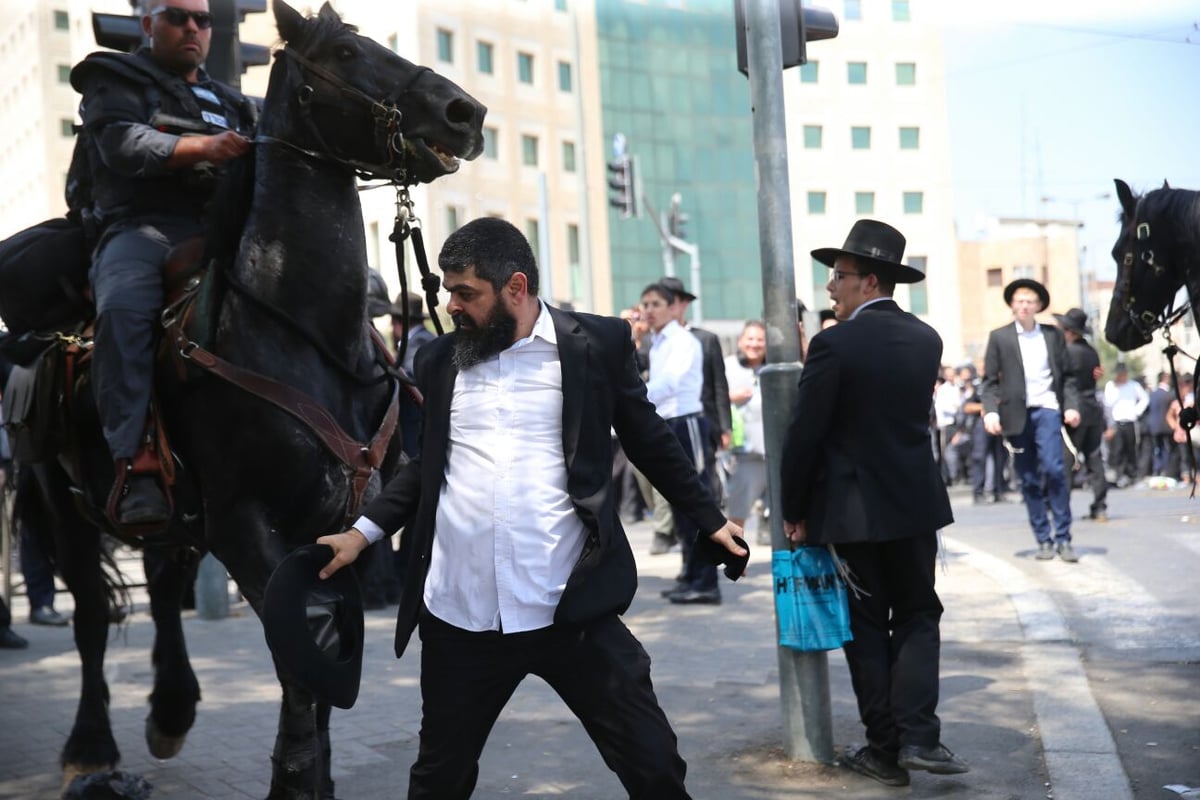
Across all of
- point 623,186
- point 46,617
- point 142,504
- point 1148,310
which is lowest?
point 46,617

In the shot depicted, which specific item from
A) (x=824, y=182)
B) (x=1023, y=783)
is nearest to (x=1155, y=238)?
(x=1023, y=783)

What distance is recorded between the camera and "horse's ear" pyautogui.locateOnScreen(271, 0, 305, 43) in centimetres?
535

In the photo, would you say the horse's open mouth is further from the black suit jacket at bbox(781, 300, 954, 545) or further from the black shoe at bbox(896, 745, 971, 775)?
the black shoe at bbox(896, 745, 971, 775)

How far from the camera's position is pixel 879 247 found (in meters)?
6.13

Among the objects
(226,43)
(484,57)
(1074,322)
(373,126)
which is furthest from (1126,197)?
(484,57)

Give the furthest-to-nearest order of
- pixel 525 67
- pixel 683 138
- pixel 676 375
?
pixel 683 138 → pixel 525 67 → pixel 676 375

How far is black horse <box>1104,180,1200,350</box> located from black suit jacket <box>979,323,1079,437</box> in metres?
5.26

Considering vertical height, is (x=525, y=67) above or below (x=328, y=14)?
above

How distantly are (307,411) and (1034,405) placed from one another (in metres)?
8.57

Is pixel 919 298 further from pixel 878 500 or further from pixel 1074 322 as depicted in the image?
pixel 878 500

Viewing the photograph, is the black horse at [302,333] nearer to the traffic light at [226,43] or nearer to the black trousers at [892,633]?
the black trousers at [892,633]

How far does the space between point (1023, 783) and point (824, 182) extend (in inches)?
2877

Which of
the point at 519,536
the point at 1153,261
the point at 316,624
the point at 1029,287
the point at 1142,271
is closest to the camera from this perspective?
the point at 519,536

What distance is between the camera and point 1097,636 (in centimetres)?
875
